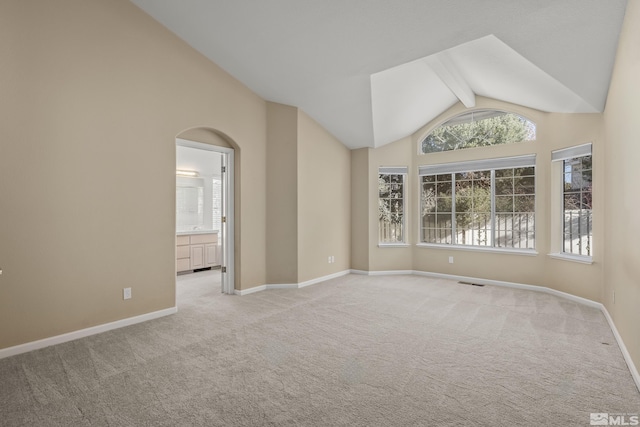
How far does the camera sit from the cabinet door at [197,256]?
6.63 m

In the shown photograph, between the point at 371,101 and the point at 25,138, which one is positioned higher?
the point at 371,101

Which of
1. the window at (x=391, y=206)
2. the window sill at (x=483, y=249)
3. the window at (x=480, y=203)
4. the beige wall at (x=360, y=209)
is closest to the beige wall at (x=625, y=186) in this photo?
the window sill at (x=483, y=249)

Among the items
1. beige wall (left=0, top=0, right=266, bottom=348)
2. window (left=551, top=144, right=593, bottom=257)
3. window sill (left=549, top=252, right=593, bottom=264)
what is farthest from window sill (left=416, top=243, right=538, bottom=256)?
beige wall (left=0, top=0, right=266, bottom=348)

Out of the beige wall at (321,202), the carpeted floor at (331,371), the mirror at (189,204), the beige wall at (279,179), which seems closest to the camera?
the carpeted floor at (331,371)

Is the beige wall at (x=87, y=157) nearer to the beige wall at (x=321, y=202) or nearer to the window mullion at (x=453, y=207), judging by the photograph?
the beige wall at (x=321, y=202)

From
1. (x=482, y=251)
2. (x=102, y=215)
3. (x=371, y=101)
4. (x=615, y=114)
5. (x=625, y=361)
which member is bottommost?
(x=625, y=361)

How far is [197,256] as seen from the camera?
265 inches

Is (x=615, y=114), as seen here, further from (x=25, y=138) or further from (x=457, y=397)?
(x=25, y=138)

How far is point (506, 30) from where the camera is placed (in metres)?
3.16

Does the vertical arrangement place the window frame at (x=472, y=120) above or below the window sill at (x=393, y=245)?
above

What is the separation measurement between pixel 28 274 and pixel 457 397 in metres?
3.62

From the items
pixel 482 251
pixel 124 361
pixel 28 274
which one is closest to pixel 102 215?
pixel 28 274

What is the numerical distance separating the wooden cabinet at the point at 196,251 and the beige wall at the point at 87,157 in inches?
98.4

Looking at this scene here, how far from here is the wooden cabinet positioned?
21.0ft
